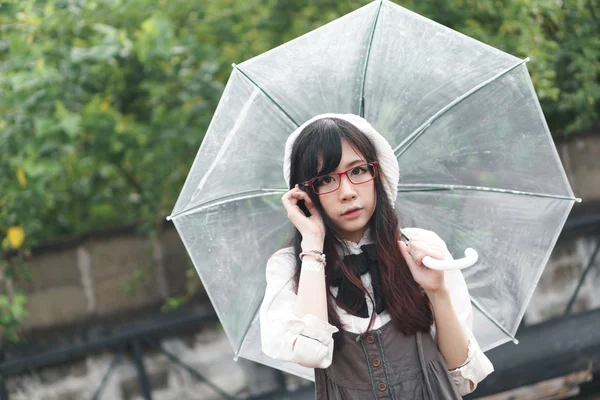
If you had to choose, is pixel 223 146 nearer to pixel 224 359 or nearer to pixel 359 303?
pixel 359 303

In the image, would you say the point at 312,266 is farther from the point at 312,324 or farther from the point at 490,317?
the point at 490,317

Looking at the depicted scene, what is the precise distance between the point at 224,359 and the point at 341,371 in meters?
3.06

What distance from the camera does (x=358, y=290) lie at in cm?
225

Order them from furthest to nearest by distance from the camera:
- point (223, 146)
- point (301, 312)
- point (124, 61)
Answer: point (124, 61) < point (223, 146) < point (301, 312)

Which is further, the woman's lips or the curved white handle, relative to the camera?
the woman's lips

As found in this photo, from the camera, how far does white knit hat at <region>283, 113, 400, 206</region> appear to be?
2.30 metres

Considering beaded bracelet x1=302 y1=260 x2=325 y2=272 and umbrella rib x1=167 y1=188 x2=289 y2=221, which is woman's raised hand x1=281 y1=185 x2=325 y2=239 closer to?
beaded bracelet x1=302 y1=260 x2=325 y2=272

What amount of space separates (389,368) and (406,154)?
0.77 meters

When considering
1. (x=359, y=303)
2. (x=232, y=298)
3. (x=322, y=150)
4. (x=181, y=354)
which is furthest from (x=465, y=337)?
(x=181, y=354)

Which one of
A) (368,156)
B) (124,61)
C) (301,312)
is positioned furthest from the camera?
(124,61)

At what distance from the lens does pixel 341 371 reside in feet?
7.27

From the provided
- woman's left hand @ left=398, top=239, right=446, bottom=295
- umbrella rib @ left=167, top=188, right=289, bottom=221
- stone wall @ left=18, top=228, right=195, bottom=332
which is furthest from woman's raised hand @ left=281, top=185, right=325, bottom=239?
stone wall @ left=18, top=228, right=195, bottom=332

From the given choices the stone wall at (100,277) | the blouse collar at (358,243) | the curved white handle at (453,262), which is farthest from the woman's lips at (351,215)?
the stone wall at (100,277)

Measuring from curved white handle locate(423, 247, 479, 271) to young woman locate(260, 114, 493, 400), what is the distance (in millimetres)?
57
